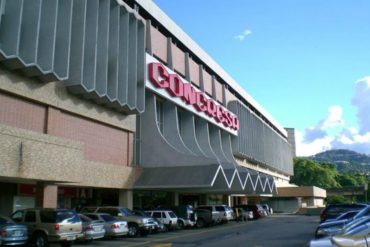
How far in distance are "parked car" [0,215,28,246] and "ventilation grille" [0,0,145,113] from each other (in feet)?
30.8

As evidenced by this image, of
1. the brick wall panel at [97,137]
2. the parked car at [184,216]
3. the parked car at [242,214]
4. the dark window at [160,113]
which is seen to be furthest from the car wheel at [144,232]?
the parked car at [242,214]

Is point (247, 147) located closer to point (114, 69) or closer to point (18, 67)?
point (114, 69)

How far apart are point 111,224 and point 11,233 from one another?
726 centimetres

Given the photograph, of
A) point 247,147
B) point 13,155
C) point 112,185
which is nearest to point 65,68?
point 13,155

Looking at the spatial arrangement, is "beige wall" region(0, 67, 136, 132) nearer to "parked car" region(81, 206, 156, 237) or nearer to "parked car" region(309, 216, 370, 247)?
"parked car" region(81, 206, 156, 237)

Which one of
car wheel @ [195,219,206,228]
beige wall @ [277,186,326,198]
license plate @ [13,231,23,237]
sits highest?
beige wall @ [277,186,326,198]

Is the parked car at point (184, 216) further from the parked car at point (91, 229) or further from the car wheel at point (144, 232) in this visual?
the parked car at point (91, 229)

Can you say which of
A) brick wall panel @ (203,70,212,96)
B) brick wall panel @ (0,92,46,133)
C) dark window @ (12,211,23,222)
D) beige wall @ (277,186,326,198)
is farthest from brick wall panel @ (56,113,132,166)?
beige wall @ (277,186,326,198)

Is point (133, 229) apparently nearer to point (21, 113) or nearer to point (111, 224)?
point (111, 224)

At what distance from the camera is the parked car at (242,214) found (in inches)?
2025

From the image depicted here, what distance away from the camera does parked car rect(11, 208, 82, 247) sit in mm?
20031

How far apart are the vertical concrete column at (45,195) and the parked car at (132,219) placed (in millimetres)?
2054

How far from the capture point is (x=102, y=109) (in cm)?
3512

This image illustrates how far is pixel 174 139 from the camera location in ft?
152
